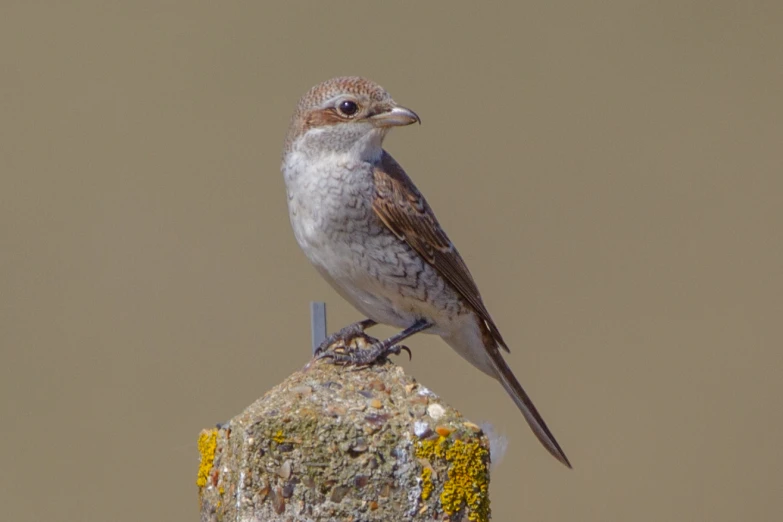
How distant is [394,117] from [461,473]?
68.5 inches

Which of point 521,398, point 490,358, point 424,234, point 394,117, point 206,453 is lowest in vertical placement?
point 521,398

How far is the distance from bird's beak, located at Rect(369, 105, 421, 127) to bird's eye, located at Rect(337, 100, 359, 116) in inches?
2.6

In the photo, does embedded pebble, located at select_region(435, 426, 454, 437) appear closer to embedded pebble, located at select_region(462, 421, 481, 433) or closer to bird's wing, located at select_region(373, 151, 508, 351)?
embedded pebble, located at select_region(462, 421, 481, 433)

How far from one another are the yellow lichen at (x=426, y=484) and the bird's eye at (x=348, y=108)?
5.97ft

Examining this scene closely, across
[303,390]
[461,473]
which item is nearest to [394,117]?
[303,390]

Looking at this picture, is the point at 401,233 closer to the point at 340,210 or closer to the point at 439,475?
the point at 340,210

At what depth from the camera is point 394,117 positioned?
356cm

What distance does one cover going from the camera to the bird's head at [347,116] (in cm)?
361

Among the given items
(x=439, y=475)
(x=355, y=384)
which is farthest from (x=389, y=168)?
(x=439, y=475)

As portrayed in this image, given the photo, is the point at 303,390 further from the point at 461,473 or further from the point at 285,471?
the point at 461,473

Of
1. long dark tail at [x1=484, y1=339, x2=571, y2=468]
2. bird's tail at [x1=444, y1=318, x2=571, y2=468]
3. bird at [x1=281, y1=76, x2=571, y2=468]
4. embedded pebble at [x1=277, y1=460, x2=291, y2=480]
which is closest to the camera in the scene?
embedded pebble at [x1=277, y1=460, x2=291, y2=480]

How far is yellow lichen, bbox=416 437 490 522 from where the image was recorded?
6.90ft

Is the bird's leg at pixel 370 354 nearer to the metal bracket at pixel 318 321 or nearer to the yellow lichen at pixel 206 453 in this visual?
the metal bracket at pixel 318 321

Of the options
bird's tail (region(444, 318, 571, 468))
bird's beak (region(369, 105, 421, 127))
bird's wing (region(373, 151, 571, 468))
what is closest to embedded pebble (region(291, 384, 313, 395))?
bird's wing (region(373, 151, 571, 468))
